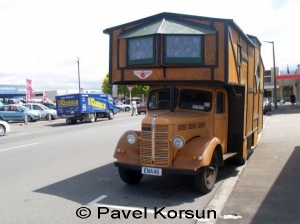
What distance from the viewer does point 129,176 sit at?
6910 mm

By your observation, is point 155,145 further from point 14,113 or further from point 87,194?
point 14,113

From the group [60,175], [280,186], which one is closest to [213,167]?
[280,186]

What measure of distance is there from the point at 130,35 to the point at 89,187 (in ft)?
10.3

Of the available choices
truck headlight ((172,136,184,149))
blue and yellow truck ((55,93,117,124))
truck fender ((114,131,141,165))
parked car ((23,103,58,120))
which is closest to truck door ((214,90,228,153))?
truck headlight ((172,136,184,149))

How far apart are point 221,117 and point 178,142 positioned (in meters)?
1.98

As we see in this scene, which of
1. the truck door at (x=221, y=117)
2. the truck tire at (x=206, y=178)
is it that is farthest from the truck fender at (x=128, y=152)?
the truck door at (x=221, y=117)

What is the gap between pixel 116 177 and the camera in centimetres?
772

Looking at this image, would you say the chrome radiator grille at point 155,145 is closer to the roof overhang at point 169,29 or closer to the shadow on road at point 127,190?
the shadow on road at point 127,190

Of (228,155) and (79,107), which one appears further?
(79,107)

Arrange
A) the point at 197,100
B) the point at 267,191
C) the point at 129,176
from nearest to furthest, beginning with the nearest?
the point at 267,191 → the point at 129,176 → the point at 197,100

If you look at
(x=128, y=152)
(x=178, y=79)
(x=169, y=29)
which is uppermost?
(x=169, y=29)

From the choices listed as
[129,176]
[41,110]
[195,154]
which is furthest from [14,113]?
[195,154]

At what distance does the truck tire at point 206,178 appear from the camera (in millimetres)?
6168

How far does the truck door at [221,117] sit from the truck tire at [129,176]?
6.29ft
